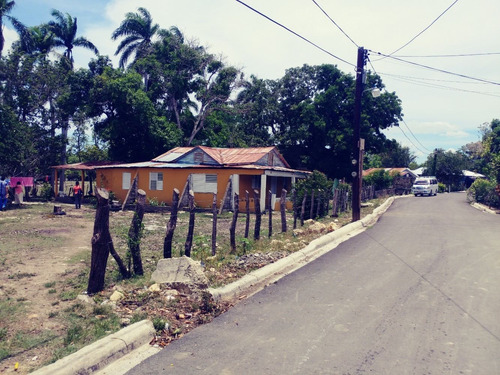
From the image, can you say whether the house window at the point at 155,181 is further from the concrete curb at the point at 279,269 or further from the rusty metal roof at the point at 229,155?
the concrete curb at the point at 279,269

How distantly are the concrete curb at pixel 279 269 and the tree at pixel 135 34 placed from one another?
112 ft

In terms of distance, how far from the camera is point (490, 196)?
27.5 meters

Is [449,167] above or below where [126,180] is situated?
above

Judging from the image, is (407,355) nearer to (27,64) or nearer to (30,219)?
(30,219)

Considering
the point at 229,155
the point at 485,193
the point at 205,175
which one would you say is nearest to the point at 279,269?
the point at 205,175

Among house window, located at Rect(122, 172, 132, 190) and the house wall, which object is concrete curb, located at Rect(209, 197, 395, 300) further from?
house window, located at Rect(122, 172, 132, 190)

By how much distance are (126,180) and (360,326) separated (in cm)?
2459

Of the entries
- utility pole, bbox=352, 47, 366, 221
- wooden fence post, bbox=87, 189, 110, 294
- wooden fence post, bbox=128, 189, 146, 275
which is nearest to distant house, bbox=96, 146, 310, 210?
utility pole, bbox=352, 47, 366, 221

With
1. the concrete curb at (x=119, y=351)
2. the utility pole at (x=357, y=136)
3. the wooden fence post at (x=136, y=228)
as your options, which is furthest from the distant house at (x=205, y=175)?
the concrete curb at (x=119, y=351)

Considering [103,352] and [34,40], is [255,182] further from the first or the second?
[34,40]

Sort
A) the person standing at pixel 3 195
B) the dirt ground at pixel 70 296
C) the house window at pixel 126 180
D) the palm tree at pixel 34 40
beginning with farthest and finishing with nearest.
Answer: the palm tree at pixel 34 40, the house window at pixel 126 180, the person standing at pixel 3 195, the dirt ground at pixel 70 296

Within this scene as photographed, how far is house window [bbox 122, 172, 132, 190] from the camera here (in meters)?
28.1

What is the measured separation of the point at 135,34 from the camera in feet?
139

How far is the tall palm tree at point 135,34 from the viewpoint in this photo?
137 feet
